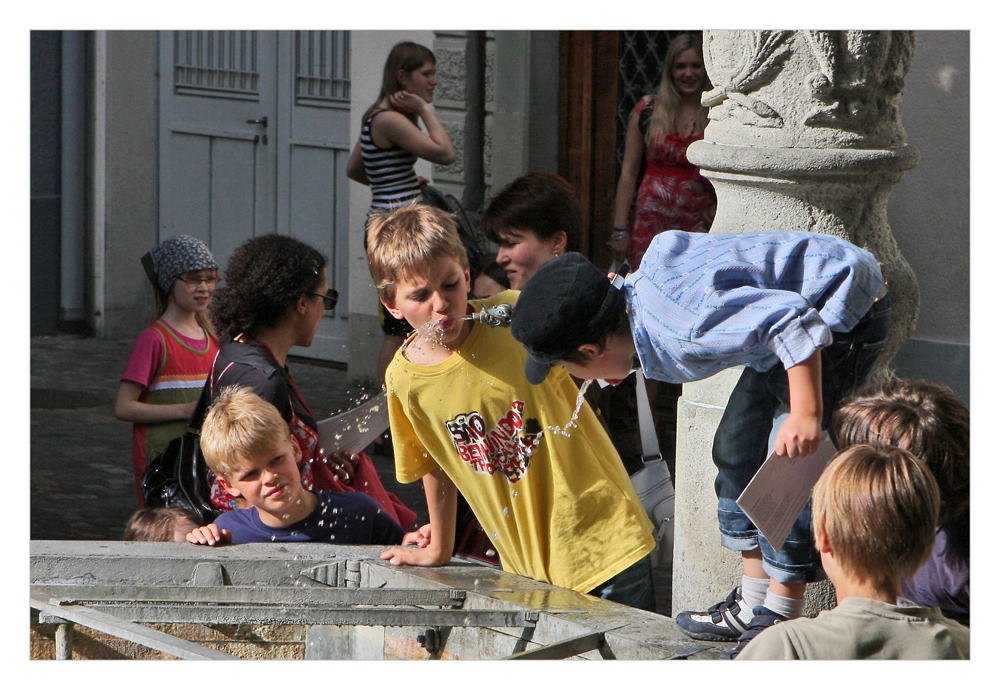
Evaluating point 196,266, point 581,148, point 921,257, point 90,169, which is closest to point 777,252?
point 196,266

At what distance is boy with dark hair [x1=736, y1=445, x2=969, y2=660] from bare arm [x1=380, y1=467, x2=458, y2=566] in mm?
1106

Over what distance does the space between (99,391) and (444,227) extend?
5585 mm

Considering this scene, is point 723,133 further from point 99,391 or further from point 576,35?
point 99,391

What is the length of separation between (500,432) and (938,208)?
Answer: 3.52 meters

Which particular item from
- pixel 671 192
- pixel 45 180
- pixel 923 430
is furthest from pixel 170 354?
pixel 45 180

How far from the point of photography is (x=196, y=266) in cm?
452

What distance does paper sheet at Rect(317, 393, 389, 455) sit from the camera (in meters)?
3.60

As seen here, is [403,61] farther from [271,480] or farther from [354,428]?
[271,480]

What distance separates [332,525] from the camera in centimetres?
331

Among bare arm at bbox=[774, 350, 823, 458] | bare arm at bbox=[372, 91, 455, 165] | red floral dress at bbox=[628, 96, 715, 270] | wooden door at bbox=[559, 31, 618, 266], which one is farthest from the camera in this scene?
A: wooden door at bbox=[559, 31, 618, 266]

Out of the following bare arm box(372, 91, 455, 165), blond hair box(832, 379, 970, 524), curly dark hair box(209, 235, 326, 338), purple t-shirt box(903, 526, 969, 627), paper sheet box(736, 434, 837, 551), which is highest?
bare arm box(372, 91, 455, 165)

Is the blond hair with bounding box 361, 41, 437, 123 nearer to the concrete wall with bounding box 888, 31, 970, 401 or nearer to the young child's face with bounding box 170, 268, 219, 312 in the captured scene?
the young child's face with bounding box 170, 268, 219, 312

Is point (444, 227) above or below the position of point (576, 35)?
below

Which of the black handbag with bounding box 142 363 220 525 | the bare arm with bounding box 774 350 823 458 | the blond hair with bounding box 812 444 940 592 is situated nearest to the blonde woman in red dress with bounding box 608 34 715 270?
the black handbag with bounding box 142 363 220 525
